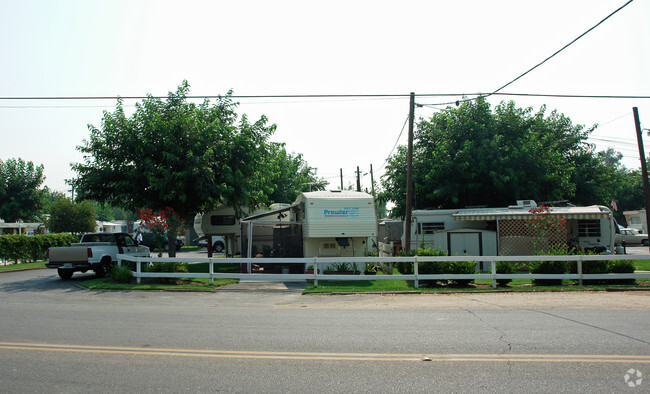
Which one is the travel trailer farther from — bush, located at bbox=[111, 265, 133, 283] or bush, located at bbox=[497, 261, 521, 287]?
bush, located at bbox=[497, 261, 521, 287]

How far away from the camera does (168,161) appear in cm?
1856

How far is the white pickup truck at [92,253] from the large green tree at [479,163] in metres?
17.0

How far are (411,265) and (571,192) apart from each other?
19079 millimetres

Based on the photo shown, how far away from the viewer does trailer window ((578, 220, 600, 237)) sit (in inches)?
818

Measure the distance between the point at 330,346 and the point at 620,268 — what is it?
1187 centimetres


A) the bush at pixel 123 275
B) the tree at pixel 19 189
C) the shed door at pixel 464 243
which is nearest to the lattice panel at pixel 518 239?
the shed door at pixel 464 243

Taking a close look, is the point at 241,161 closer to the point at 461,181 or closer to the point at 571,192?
the point at 461,181

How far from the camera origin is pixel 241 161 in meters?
20.4

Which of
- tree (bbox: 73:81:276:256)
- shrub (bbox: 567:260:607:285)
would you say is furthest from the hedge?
shrub (bbox: 567:260:607:285)

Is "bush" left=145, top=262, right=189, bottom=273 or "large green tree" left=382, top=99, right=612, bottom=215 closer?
"bush" left=145, top=262, right=189, bottom=273

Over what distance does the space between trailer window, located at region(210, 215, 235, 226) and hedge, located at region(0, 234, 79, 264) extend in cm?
1078

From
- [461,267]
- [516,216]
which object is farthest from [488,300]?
[516,216]

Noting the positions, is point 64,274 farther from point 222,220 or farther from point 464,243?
point 464,243

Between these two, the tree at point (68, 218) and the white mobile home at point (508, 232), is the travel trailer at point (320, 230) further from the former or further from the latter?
the tree at point (68, 218)
